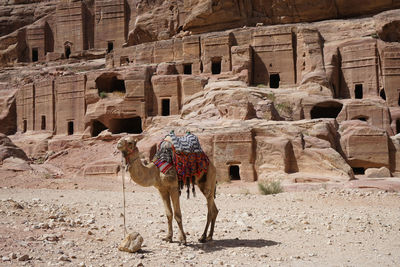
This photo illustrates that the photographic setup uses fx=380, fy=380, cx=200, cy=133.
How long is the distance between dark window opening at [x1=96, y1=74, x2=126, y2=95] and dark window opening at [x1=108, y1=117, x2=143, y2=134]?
2402mm

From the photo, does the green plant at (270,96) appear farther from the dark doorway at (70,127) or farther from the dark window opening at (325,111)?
the dark doorway at (70,127)

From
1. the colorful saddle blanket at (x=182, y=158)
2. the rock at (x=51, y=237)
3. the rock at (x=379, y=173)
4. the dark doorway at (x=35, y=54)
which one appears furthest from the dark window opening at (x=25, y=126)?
the colorful saddle blanket at (x=182, y=158)

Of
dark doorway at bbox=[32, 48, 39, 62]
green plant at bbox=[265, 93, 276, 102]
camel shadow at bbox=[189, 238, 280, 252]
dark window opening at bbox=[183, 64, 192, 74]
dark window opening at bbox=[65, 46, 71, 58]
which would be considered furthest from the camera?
dark doorway at bbox=[32, 48, 39, 62]

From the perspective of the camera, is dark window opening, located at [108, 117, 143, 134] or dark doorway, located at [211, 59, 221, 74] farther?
dark doorway, located at [211, 59, 221, 74]

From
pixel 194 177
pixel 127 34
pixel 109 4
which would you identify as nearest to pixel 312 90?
pixel 194 177

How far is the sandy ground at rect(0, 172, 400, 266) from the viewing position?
5668mm

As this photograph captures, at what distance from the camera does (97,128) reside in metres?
27.7

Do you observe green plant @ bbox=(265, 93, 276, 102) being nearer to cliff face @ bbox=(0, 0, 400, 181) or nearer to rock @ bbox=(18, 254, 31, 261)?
cliff face @ bbox=(0, 0, 400, 181)

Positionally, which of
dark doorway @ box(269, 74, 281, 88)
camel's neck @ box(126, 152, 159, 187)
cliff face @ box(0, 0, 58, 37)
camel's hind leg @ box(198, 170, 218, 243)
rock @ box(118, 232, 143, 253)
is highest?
cliff face @ box(0, 0, 58, 37)

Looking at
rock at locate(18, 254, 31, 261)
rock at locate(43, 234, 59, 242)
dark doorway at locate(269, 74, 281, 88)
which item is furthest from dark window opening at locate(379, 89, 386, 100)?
rock at locate(18, 254, 31, 261)

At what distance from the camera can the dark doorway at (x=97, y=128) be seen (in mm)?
27256

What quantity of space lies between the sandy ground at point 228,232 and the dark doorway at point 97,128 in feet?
51.5

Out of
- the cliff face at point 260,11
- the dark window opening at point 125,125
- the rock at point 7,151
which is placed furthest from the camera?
the cliff face at point 260,11

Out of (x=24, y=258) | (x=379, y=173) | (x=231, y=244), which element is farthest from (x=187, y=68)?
(x=24, y=258)
